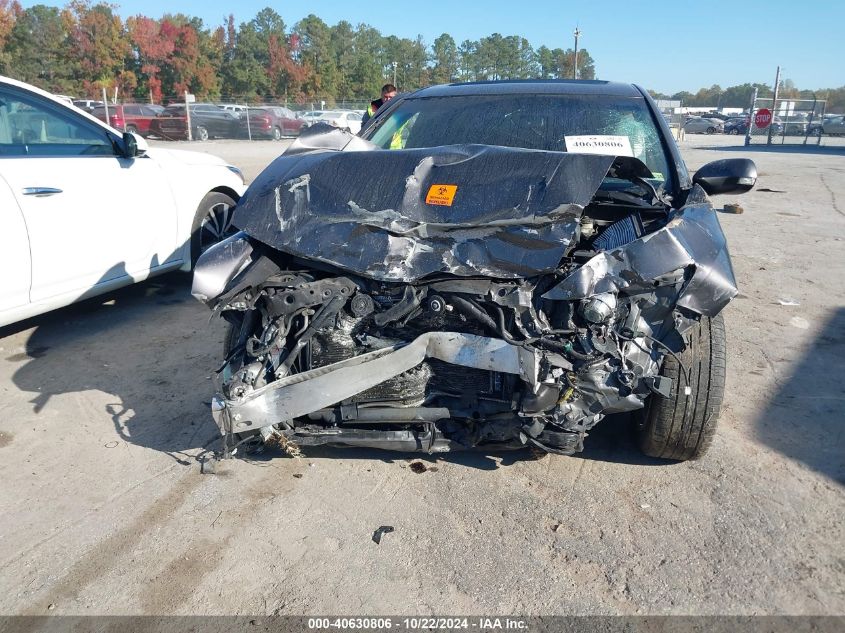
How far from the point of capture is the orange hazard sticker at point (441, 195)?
115 inches

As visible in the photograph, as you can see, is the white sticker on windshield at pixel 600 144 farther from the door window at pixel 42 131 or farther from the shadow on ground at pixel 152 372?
the door window at pixel 42 131

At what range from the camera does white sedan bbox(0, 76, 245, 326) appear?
4141mm

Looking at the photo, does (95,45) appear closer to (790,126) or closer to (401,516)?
(790,126)

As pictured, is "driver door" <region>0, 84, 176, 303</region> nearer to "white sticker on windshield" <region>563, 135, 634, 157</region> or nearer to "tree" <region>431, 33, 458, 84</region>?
"white sticker on windshield" <region>563, 135, 634, 157</region>

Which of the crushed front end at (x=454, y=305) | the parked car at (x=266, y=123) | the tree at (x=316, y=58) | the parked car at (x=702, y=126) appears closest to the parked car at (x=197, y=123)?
the parked car at (x=266, y=123)

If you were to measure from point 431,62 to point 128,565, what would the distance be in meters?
83.8

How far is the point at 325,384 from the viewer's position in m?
2.72

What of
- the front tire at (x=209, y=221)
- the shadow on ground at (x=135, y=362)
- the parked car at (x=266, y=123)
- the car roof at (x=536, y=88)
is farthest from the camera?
the parked car at (x=266, y=123)

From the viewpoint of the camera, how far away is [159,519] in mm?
2846

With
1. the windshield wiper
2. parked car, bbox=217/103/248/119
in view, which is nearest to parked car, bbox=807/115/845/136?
parked car, bbox=217/103/248/119

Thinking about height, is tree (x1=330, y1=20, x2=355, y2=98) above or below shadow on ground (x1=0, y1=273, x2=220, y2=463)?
above

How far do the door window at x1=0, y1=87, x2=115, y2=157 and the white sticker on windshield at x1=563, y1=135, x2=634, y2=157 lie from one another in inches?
136

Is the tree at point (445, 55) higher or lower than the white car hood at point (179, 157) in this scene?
higher

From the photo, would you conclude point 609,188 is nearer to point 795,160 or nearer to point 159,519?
point 159,519
